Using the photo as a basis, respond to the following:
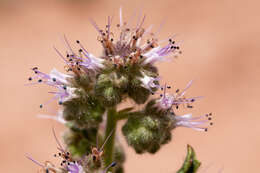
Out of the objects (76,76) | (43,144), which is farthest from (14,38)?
(76,76)

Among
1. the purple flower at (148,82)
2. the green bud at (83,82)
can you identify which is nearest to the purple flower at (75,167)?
the green bud at (83,82)

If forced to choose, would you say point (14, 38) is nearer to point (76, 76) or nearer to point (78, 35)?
point (78, 35)

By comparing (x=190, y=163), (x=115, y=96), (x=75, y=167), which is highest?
(x=115, y=96)

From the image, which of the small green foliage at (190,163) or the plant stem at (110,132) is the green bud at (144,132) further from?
the small green foliage at (190,163)

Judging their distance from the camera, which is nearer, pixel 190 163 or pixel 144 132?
pixel 144 132

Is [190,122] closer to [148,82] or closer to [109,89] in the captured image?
[148,82]

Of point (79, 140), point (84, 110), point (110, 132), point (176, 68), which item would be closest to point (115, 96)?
point (84, 110)

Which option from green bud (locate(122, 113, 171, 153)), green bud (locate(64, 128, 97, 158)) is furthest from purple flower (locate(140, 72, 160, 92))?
green bud (locate(64, 128, 97, 158))
